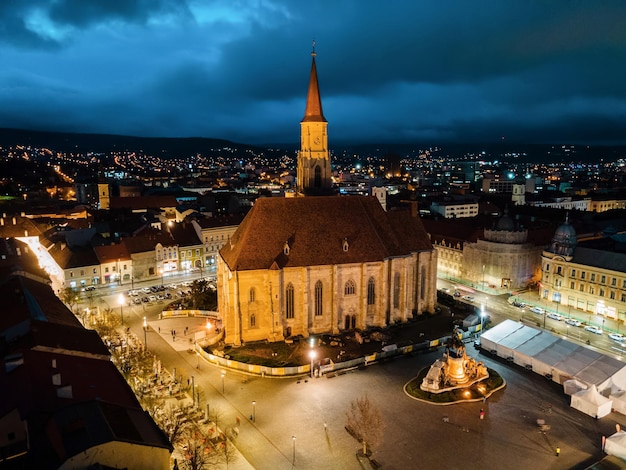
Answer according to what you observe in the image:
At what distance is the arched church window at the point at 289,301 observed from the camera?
53.7 metres

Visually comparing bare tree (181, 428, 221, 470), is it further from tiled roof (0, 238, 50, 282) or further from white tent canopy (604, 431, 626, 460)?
tiled roof (0, 238, 50, 282)

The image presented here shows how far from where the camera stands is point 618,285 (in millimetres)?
61719

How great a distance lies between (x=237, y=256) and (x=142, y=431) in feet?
84.5

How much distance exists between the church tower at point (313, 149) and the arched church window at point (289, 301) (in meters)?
16.7

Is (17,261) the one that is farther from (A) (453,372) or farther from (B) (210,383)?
(A) (453,372)

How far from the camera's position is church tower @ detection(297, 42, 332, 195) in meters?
63.4

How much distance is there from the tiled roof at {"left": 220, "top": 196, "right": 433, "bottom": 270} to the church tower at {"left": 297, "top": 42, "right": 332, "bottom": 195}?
302 inches

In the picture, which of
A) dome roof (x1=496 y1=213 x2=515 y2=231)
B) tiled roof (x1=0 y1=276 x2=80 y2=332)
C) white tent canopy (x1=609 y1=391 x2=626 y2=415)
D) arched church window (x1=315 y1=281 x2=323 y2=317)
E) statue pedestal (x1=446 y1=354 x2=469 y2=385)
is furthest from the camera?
dome roof (x1=496 y1=213 x2=515 y2=231)

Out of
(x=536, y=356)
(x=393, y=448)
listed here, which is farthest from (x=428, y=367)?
(x=393, y=448)

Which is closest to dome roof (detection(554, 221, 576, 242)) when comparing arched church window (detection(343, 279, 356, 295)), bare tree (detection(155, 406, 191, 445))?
arched church window (detection(343, 279, 356, 295))

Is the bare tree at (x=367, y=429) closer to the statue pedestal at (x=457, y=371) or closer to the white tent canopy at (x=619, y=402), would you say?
the statue pedestal at (x=457, y=371)

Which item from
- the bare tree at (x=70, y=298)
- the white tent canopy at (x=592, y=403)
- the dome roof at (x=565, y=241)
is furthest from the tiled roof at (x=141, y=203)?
the white tent canopy at (x=592, y=403)

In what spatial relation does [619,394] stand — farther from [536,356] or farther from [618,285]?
[618,285]

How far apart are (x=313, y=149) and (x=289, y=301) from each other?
2188 centimetres
